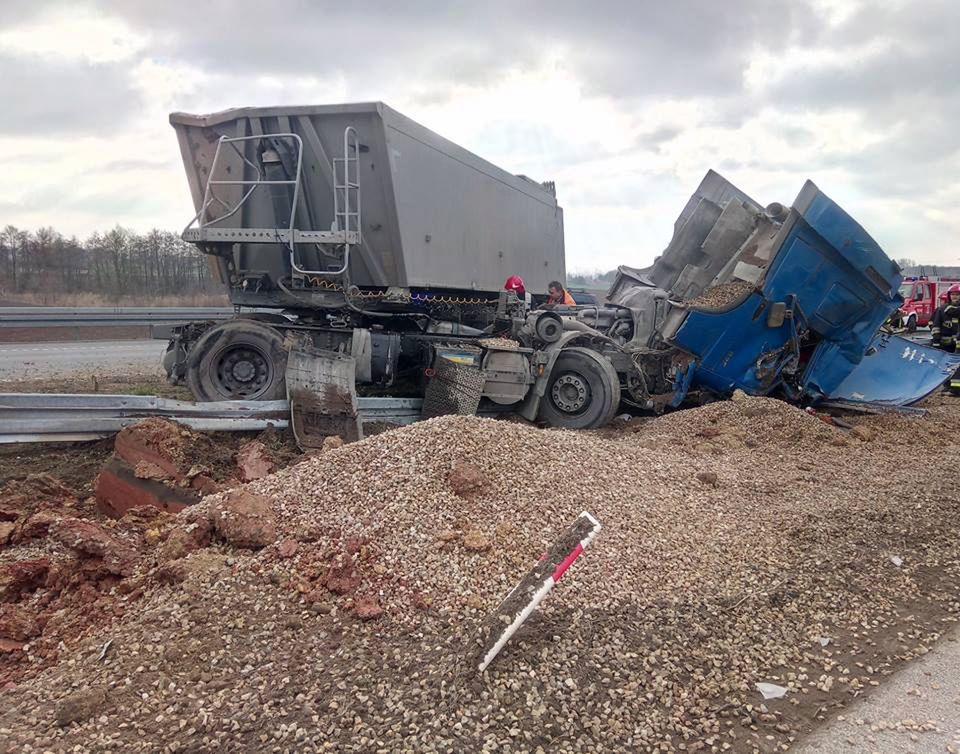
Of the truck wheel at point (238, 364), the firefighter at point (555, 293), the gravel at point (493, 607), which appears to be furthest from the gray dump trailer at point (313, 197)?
the firefighter at point (555, 293)

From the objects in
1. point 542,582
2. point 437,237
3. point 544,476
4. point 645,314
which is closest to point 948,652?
point 542,582

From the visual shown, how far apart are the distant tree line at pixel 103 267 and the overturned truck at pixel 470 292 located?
23843 millimetres

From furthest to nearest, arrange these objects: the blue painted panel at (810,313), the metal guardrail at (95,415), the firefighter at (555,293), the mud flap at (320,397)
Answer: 1. the firefighter at (555,293)
2. the blue painted panel at (810,313)
3. the mud flap at (320,397)
4. the metal guardrail at (95,415)

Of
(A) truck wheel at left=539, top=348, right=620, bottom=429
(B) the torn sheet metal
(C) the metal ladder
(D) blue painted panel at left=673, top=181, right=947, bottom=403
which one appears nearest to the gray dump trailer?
(C) the metal ladder

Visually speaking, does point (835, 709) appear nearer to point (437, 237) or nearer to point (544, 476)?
point (544, 476)

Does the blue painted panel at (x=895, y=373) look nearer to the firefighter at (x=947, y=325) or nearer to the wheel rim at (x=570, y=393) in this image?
the wheel rim at (x=570, y=393)

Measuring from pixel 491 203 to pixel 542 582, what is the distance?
732 cm

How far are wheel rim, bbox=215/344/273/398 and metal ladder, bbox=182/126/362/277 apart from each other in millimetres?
997

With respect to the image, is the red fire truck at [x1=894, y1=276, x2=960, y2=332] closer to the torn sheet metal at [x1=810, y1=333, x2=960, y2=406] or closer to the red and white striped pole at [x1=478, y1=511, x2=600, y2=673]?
the torn sheet metal at [x1=810, y1=333, x2=960, y2=406]

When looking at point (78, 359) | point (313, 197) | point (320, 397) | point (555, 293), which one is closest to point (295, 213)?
point (313, 197)

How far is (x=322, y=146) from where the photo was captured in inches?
295

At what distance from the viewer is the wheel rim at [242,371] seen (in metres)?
7.54

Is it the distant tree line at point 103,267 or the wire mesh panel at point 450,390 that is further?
the distant tree line at point 103,267

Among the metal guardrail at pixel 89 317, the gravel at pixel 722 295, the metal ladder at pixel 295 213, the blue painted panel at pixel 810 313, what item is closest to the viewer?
the metal ladder at pixel 295 213
